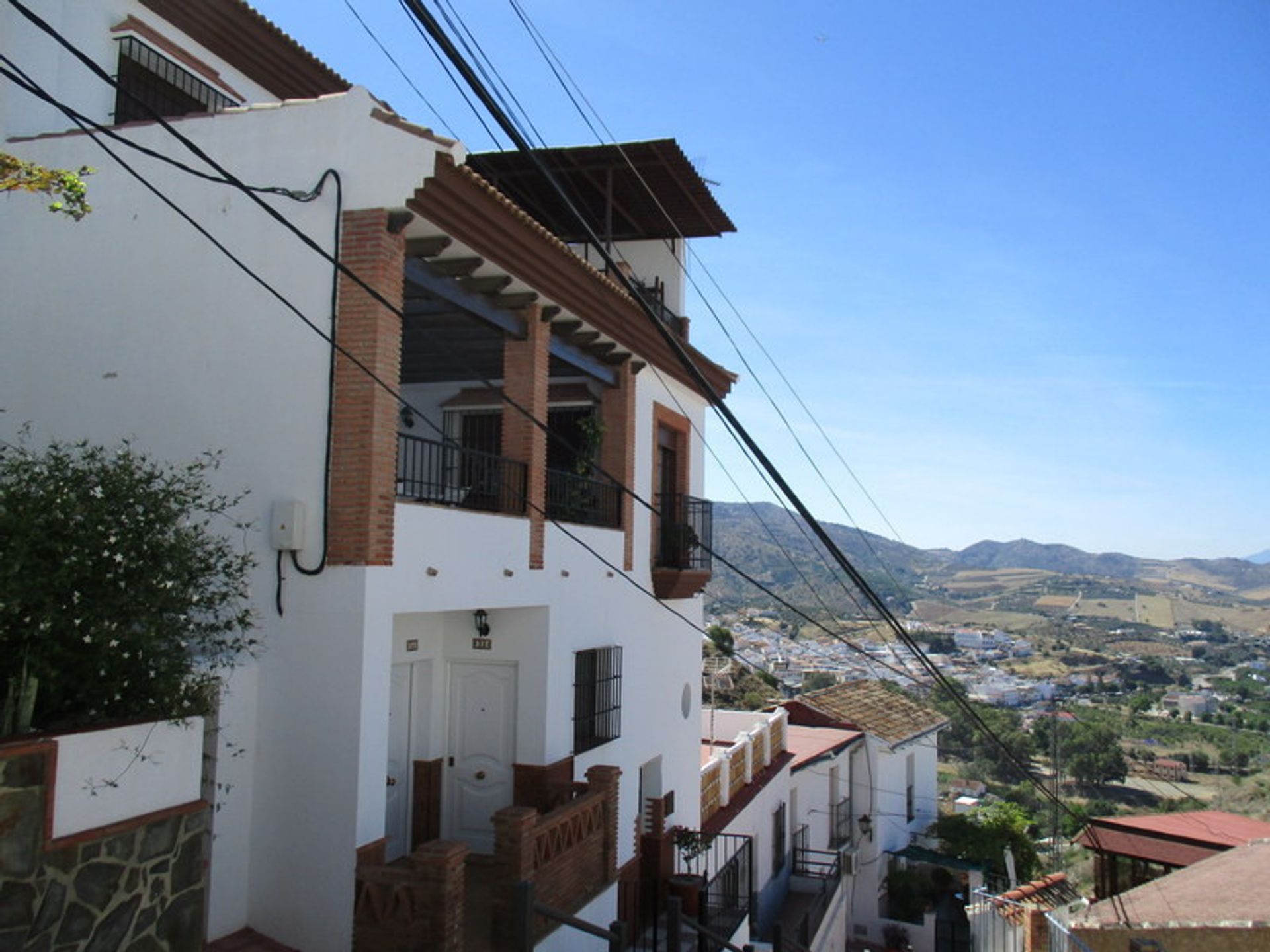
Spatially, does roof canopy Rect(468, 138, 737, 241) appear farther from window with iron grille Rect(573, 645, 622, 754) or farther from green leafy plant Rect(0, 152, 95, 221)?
green leafy plant Rect(0, 152, 95, 221)

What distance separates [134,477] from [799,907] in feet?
54.8

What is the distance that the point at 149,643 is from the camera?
19.0 ft

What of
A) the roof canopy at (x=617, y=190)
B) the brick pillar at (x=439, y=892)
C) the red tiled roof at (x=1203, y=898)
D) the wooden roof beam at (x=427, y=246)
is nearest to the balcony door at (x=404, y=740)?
the brick pillar at (x=439, y=892)

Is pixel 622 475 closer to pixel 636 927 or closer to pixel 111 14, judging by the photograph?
pixel 636 927

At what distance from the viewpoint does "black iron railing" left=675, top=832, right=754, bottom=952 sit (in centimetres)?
1254

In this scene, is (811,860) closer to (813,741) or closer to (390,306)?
(813,741)

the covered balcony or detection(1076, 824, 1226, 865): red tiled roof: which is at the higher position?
the covered balcony

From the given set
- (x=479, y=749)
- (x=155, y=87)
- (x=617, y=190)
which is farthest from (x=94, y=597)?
(x=617, y=190)

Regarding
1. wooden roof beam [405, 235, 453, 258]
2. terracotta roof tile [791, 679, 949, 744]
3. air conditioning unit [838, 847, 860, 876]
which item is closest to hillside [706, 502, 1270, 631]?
terracotta roof tile [791, 679, 949, 744]

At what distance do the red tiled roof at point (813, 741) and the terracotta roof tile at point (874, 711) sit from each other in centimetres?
80

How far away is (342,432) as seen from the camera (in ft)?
24.8

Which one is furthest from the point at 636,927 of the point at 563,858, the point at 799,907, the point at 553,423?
the point at 799,907

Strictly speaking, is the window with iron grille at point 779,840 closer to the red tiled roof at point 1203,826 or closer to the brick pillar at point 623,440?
the red tiled roof at point 1203,826

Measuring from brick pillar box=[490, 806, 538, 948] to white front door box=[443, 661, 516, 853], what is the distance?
244cm
